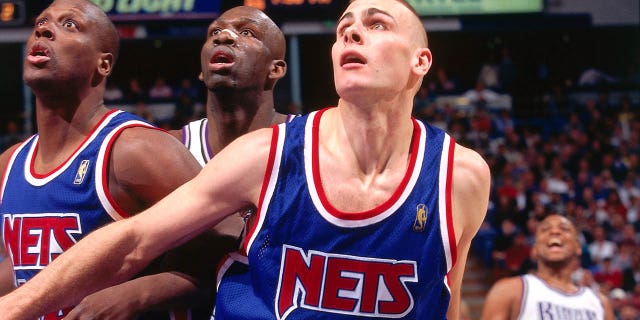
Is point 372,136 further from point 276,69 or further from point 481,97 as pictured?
point 481,97

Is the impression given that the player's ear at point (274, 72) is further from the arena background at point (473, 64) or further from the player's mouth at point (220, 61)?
the arena background at point (473, 64)

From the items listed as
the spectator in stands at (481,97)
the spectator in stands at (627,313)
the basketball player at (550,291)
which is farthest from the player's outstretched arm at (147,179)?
the spectator in stands at (481,97)

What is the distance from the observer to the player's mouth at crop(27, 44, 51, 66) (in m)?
3.04

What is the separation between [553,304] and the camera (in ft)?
22.2

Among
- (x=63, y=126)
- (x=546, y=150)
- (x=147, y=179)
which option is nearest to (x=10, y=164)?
(x=63, y=126)

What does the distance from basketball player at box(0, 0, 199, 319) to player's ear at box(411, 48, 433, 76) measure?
83 cm

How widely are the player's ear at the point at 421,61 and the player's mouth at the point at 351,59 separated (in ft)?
0.66

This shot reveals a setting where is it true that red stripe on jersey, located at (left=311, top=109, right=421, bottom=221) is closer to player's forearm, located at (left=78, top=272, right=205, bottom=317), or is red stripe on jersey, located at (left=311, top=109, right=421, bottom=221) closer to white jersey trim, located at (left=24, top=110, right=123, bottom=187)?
player's forearm, located at (left=78, top=272, right=205, bottom=317)

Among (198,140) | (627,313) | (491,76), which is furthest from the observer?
(491,76)

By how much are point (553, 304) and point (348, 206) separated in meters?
4.57

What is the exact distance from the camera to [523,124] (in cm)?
1512

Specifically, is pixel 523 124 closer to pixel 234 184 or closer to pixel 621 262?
pixel 621 262

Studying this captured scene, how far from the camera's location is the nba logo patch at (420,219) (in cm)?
262

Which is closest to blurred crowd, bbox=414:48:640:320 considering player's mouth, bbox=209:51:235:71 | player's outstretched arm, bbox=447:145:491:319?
player's mouth, bbox=209:51:235:71
